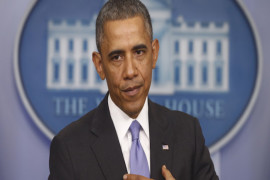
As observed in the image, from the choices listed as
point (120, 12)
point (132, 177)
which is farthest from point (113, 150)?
point (120, 12)

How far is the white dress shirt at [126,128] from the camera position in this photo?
1084 millimetres

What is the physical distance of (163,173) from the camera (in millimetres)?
1013

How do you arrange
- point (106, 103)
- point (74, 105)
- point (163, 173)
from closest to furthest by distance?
1. point (163, 173)
2. point (106, 103)
3. point (74, 105)

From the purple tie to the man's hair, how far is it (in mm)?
294

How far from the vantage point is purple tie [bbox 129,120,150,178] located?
1.03m

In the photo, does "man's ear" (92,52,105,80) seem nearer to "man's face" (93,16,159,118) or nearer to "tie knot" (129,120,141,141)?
"man's face" (93,16,159,118)

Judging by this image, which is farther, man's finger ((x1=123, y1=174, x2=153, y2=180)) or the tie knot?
the tie knot

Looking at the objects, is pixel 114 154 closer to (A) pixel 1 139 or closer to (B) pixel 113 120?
(B) pixel 113 120

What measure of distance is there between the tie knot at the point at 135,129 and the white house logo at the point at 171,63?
26.9 inches

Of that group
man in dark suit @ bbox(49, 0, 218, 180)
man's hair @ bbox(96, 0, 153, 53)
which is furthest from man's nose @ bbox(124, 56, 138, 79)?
man's hair @ bbox(96, 0, 153, 53)

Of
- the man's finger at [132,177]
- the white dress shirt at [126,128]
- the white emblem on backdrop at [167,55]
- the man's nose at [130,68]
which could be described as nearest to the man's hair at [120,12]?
the man's nose at [130,68]

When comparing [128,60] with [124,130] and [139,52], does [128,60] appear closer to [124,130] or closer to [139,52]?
[139,52]

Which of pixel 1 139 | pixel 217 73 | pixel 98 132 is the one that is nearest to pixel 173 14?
pixel 217 73

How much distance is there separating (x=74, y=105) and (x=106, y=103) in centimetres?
65
